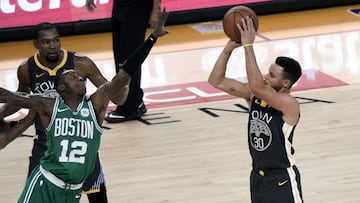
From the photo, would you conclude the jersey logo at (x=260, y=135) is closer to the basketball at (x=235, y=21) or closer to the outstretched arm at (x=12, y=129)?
the basketball at (x=235, y=21)

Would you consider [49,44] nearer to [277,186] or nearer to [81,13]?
[277,186]

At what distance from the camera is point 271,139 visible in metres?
Result: 5.68

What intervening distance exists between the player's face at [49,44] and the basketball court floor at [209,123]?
5.22 feet

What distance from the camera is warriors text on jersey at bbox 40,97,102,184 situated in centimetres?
543

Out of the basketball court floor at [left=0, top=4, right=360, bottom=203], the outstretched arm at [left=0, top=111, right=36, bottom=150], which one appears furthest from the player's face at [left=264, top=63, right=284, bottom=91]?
the basketball court floor at [left=0, top=4, right=360, bottom=203]

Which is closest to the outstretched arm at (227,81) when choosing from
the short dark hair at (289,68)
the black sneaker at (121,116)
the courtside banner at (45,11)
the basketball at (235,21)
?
the basketball at (235,21)

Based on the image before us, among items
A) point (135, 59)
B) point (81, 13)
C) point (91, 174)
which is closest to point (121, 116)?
point (91, 174)

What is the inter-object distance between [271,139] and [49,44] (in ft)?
5.71

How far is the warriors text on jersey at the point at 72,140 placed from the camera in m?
5.43

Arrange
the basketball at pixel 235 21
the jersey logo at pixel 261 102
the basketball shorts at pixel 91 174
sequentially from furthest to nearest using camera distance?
the basketball shorts at pixel 91 174 → the basketball at pixel 235 21 → the jersey logo at pixel 261 102

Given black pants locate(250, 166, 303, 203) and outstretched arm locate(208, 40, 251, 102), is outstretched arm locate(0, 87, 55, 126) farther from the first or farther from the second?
black pants locate(250, 166, 303, 203)

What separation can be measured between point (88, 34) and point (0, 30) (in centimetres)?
131

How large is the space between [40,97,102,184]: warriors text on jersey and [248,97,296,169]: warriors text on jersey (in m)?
1.02

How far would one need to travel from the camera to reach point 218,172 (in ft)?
26.1
